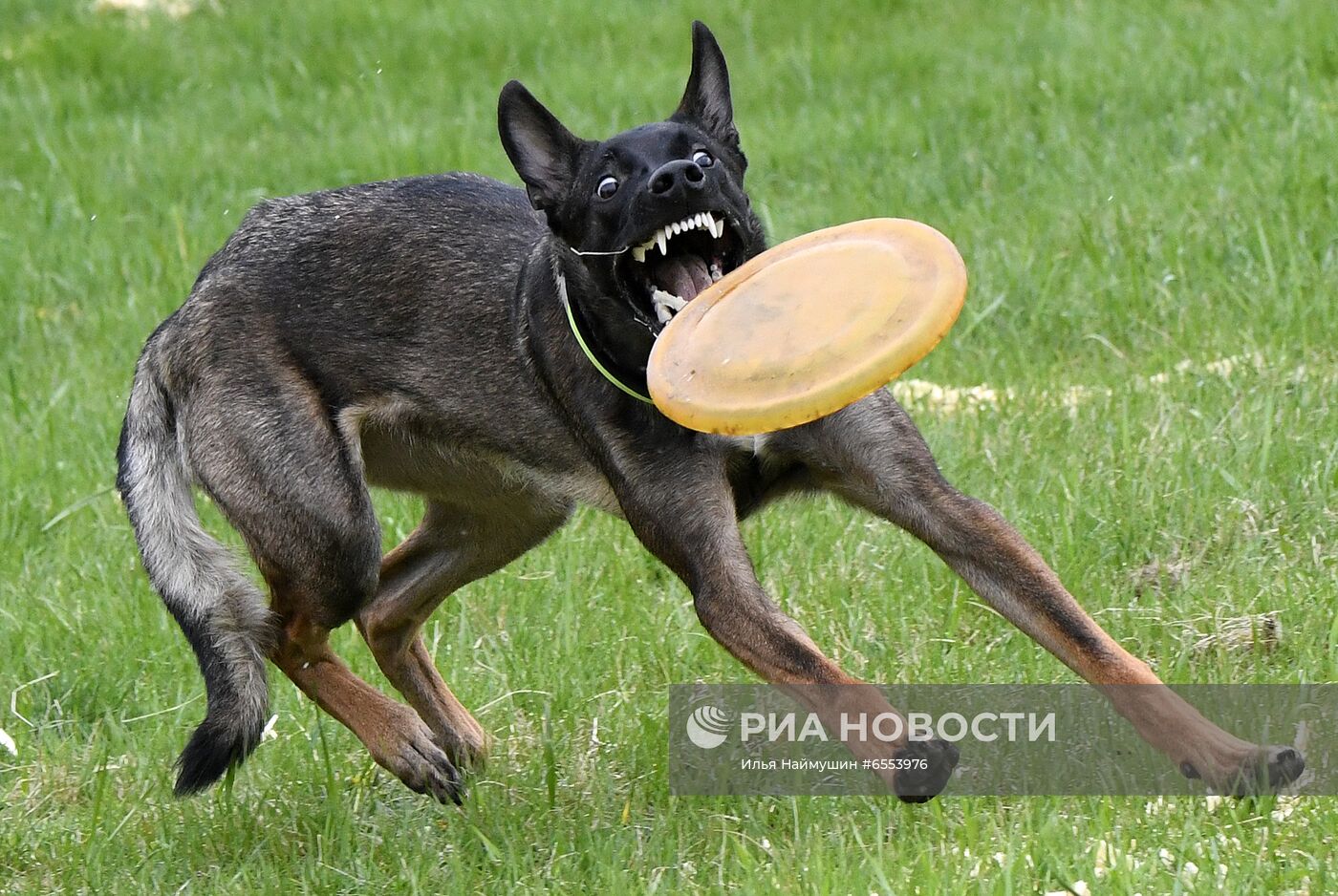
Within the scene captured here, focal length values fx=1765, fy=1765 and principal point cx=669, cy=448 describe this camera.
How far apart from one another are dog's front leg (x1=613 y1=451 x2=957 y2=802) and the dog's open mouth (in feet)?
1.42

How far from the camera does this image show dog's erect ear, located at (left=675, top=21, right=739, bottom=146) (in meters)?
4.99

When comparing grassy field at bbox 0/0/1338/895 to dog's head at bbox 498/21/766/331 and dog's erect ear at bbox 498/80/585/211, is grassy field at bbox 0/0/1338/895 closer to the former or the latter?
dog's head at bbox 498/21/766/331

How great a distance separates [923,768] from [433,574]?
6.82ft

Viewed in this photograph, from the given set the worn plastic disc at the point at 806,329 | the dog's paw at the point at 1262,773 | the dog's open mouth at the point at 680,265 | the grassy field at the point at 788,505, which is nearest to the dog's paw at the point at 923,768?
the grassy field at the point at 788,505

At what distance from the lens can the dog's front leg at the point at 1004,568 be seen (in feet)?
13.5

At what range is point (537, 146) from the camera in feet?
16.2

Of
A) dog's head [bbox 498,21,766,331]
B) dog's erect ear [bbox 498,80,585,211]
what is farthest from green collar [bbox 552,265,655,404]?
dog's erect ear [bbox 498,80,585,211]

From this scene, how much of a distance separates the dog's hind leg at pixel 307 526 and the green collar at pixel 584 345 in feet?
2.55

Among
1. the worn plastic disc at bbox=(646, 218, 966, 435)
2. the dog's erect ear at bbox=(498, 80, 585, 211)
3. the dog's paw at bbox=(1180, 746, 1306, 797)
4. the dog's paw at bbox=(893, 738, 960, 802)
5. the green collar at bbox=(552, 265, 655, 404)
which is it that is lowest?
the dog's paw at bbox=(1180, 746, 1306, 797)

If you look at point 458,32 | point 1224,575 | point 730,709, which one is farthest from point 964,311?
point 458,32

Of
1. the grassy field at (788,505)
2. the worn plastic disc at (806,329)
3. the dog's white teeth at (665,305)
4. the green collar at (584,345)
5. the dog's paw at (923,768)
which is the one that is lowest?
the grassy field at (788,505)

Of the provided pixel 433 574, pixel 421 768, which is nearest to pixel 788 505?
pixel 433 574

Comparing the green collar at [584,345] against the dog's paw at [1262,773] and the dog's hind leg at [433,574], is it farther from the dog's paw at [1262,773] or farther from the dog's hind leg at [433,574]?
the dog's paw at [1262,773]

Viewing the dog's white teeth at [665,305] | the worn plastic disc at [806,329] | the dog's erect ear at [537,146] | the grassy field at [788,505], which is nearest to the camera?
the worn plastic disc at [806,329]
